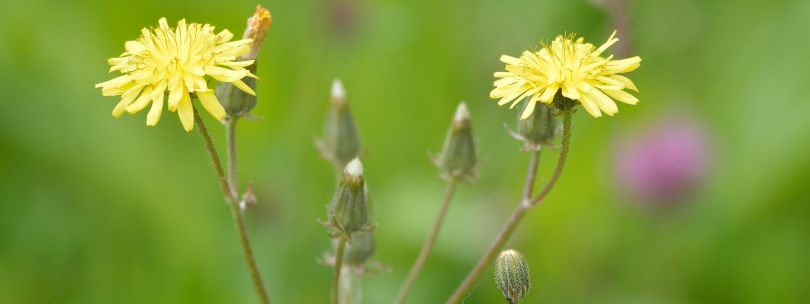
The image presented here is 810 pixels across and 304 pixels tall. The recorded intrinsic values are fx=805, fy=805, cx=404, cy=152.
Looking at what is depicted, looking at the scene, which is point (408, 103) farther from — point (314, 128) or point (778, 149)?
point (778, 149)

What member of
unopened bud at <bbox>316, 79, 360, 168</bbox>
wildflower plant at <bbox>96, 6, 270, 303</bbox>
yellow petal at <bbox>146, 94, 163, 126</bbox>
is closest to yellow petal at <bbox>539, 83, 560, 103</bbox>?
wildflower plant at <bbox>96, 6, 270, 303</bbox>

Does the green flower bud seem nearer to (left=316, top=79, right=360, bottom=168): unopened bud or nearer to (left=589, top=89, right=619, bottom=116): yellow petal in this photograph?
(left=316, top=79, right=360, bottom=168): unopened bud

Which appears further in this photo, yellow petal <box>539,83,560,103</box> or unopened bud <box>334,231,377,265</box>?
unopened bud <box>334,231,377,265</box>

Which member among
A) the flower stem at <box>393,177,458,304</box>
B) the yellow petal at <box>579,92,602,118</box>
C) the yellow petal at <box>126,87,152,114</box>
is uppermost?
the yellow petal at <box>126,87,152,114</box>

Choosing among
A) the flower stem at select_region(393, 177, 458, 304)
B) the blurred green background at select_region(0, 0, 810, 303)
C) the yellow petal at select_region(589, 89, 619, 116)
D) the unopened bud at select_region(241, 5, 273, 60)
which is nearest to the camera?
the yellow petal at select_region(589, 89, 619, 116)

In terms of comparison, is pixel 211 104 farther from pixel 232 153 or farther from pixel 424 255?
pixel 424 255

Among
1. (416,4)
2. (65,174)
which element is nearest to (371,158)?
(416,4)

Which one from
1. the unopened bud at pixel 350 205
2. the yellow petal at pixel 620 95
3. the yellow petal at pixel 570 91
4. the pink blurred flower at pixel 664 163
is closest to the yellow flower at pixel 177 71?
the unopened bud at pixel 350 205
